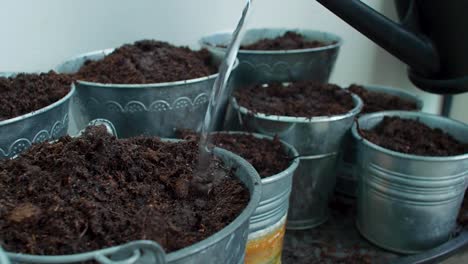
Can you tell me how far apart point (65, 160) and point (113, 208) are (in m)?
0.11

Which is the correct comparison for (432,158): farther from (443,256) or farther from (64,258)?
(64,258)

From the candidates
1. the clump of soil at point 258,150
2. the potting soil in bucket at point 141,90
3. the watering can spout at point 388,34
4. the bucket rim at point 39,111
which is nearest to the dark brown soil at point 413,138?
the watering can spout at point 388,34

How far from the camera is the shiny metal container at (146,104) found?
0.99 m

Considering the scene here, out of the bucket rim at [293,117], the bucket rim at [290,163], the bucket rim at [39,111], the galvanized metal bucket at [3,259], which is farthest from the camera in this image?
the bucket rim at [293,117]

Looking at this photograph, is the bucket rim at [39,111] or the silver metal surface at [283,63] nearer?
the bucket rim at [39,111]

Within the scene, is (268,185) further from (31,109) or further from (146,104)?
(31,109)

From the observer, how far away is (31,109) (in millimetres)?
844

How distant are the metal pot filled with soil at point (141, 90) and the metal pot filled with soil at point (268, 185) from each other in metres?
0.13

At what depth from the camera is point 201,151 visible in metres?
0.77

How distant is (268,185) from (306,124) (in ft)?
0.92

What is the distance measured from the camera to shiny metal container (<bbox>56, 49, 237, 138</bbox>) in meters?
0.99

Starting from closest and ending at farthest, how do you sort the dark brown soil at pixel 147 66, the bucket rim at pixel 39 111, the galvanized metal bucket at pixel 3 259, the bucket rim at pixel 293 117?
the galvanized metal bucket at pixel 3 259, the bucket rim at pixel 39 111, the dark brown soil at pixel 147 66, the bucket rim at pixel 293 117

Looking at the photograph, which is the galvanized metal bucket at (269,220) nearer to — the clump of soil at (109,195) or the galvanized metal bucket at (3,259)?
the clump of soil at (109,195)

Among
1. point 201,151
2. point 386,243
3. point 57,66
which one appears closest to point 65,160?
point 201,151
